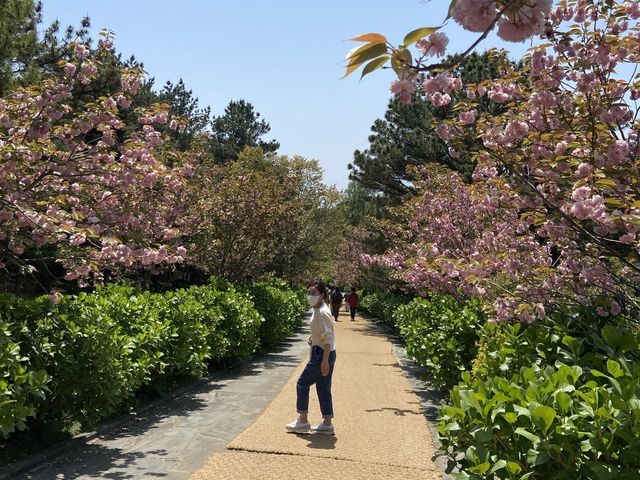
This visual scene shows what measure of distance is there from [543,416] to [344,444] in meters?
3.73

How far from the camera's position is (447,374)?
7.96 m

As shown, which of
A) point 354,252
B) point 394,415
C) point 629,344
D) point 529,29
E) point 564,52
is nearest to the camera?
point 529,29

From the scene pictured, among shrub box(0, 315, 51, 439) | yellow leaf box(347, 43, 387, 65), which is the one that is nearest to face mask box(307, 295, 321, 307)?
shrub box(0, 315, 51, 439)

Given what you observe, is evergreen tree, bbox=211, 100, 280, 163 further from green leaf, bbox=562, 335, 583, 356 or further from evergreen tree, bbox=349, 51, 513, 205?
green leaf, bbox=562, 335, 583, 356

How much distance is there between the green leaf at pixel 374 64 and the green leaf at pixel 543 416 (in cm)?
179

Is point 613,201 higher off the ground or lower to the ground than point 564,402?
higher

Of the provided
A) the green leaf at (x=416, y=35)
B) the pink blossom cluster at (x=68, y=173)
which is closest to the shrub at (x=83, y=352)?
the pink blossom cluster at (x=68, y=173)

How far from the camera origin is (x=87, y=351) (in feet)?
19.2

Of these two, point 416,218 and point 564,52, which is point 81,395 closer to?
point 564,52

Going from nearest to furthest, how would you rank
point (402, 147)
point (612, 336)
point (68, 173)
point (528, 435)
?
1. point (528, 435)
2. point (612, 336)
3. point (68, 173)
4. point (402, 147)

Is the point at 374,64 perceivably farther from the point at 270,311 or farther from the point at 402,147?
the point at 402,147

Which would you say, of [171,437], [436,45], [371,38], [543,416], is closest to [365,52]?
[371,38]

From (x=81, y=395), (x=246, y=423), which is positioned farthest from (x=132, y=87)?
(x=246, y=423)

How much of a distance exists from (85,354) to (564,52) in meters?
5.50
